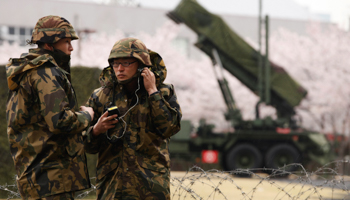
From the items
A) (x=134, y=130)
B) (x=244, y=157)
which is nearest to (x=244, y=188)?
(x=244, y=157)

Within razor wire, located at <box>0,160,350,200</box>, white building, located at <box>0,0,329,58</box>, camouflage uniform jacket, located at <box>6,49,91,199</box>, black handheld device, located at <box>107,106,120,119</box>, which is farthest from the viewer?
white building, located at <box>0,0,329,58</box>

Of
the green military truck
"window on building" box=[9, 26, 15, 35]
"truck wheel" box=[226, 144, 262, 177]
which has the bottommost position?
"truck wheel" box=[226, 144, 262, 177]

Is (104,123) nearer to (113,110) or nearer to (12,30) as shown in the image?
(113,110)

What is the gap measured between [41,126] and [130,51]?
2.10ft

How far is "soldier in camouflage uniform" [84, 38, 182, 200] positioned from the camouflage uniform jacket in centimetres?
20

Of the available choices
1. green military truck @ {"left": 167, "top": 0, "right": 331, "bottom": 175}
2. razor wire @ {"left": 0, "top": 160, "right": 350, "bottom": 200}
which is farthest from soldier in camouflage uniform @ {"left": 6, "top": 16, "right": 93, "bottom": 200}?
green military truck @ {"left": 167, "top": 0, "right": 331, "bottom": 175}

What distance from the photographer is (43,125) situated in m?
2.64

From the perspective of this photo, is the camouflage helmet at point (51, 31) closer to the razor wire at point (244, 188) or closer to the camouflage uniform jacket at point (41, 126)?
the camouflage uniform jacket at point (41, 126)

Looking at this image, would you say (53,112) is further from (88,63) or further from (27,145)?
(88,63)

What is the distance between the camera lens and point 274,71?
13953 millimetres

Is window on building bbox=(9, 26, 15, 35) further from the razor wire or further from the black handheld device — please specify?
the black handheld device

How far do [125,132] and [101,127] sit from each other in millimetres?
139

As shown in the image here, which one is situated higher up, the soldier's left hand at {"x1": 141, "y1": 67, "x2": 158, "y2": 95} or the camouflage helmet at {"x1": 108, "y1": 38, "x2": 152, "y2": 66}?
the camouflage helmet at {"x1": 108, "y1": 38, "x2": 152, "y2": 66}

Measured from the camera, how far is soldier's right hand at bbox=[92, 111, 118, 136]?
108 inches
